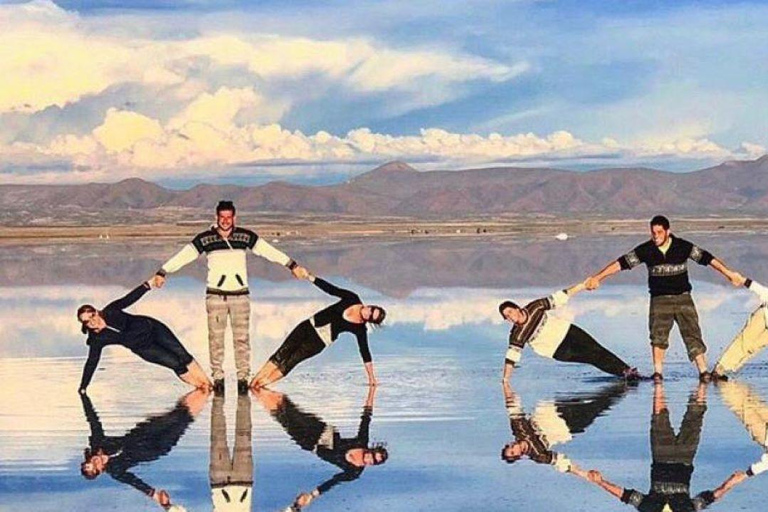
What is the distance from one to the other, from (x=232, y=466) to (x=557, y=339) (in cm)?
528

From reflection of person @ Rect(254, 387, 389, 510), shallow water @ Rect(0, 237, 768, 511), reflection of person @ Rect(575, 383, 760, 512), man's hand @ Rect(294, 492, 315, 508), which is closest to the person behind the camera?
reflection of person @ Rect(575, 383, 760, 512)

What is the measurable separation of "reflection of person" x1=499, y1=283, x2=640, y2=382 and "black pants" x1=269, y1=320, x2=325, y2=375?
1.70 meters

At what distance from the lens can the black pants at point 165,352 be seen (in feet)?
48.6

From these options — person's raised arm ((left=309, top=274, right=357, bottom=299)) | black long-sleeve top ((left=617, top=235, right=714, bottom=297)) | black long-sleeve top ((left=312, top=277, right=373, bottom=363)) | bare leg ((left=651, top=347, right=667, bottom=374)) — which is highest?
black long-sleeve top ((left=617, top=235, right=714, bottom=297))

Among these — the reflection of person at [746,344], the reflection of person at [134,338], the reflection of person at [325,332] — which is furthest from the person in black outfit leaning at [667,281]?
the reflection of person at [134,338]

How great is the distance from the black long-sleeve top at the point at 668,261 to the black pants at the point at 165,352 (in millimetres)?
3997

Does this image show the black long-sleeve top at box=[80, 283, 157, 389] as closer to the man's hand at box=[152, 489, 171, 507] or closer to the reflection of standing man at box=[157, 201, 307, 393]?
the reflection of standing man at box=[157, 201, 307, 393]

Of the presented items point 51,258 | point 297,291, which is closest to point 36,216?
point 51,258

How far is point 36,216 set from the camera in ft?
606

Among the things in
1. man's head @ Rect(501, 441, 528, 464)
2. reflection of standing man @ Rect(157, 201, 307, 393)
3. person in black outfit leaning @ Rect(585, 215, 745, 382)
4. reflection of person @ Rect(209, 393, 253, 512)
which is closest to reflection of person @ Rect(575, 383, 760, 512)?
man's head @ Rect(501, 441, 528, 464)

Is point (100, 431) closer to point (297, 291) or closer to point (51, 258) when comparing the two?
point (297, 291)

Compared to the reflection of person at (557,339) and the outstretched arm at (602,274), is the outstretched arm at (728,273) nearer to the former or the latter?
the outstretched arm at (602,274)

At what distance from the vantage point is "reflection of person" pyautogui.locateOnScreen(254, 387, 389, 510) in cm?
1010

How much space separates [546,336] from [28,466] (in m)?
5.85
